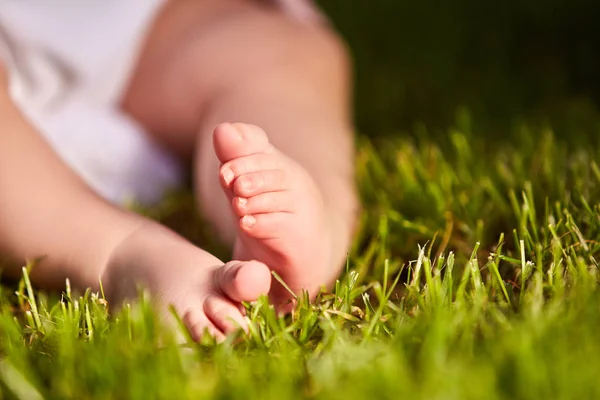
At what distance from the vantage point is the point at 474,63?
201cm

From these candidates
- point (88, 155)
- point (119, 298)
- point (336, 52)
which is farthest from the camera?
point (336, 52)

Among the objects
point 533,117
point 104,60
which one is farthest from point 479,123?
point 104,60

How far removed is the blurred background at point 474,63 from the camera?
171 centimetres

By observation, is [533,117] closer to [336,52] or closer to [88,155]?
[336,52]

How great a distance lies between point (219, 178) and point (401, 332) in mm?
244

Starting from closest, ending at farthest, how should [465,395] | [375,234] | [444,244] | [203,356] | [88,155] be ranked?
[465,395]
[203,356]
[444,244]
[375,234]
[88,155]

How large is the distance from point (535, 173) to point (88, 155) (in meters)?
0.72

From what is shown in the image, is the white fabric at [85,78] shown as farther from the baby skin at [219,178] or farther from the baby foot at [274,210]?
the baby foot at [274,210]

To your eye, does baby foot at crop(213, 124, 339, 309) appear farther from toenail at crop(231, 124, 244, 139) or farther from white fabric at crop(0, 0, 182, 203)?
white fabric at crop(0, 0, 182, 203)

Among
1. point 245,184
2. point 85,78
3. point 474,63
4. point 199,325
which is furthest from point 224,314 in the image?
point 474,63

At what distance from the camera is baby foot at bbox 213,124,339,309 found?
0.79 meters

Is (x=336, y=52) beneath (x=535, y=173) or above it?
above

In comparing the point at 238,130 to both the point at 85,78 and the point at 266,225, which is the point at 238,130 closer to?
the point at 266,225

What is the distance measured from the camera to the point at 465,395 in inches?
23.8
